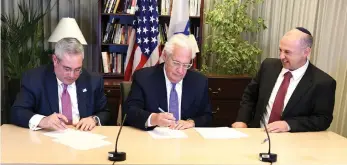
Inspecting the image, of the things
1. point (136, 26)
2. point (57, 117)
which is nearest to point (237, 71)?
point (136, 26)

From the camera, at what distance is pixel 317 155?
178cm

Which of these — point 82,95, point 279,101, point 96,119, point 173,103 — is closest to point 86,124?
point 96,119

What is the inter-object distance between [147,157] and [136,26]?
232 cm

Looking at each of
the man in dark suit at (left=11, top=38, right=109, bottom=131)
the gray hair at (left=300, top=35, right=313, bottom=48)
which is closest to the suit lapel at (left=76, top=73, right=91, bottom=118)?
the man in dark suit at (left=11, top=38, right=109, bottom=131)

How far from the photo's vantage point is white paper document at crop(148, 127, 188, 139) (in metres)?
1.98

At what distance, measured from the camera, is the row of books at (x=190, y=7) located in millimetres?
3965

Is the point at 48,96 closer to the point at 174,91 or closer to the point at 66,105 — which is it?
the point at 66,105

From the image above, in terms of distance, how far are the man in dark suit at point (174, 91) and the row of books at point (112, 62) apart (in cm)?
176

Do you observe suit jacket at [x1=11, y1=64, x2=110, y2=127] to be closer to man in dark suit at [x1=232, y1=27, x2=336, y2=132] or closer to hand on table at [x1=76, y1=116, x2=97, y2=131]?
hand on table at [x1=76, y1=116, x2=97, y2=131]

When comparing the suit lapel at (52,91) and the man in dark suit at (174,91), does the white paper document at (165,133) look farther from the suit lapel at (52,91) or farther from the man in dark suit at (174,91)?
the suit lapel at (52,91)

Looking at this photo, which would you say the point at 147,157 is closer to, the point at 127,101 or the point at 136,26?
the point at 127,101

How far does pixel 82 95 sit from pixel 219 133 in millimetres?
886

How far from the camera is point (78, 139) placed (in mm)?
1843

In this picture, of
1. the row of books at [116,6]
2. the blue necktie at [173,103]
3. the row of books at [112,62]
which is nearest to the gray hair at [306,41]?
the blue necktie at [173,103]
